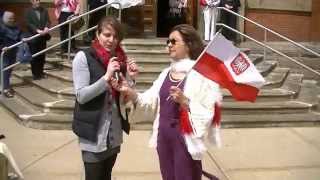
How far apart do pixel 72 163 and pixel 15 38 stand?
4134mm

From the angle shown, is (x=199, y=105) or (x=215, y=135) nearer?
(x=199, y=105)

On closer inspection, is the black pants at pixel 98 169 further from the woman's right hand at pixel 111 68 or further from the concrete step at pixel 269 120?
the concrete step at pixel 269 120

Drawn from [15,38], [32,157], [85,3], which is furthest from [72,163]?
[85,3]

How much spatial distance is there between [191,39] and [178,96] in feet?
1.56

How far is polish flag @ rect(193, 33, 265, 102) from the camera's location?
431 centimetres

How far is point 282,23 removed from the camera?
595 inches

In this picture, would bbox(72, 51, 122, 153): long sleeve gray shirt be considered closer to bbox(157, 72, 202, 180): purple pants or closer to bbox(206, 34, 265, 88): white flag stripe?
bbox(157, 72, 202, 180): purple pants

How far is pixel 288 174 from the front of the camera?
6.75 metres

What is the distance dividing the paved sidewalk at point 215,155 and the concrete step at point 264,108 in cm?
49

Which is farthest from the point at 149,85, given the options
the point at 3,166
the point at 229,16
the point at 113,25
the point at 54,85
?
the point at 113,25

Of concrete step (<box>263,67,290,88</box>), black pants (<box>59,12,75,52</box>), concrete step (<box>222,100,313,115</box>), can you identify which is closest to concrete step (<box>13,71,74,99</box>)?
black pants (<box>59,12,75,52</box>)

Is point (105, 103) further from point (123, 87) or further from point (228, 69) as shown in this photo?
point (228, 69)

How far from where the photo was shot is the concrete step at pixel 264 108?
9.20 metres

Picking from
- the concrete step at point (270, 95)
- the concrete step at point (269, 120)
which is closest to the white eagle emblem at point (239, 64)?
the concrete step at point (269, 120)
